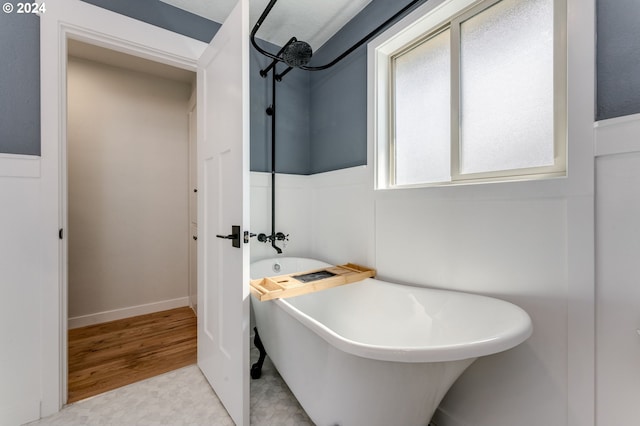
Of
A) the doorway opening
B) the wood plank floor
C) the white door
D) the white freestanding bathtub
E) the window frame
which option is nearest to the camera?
the white freestanding bathtub

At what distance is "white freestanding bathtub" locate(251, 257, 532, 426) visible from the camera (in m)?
0.82

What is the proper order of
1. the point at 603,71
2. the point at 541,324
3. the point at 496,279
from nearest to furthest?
the point at 603,71
the point at 541,324
the point at 496,279

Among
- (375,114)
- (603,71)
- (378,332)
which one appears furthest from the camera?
(375,114)

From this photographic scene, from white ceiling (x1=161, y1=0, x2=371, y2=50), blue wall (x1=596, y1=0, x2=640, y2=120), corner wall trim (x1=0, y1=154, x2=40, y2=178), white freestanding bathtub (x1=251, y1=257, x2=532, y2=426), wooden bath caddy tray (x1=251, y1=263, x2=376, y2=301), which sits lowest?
white freestanding bathtub (x1=251, y1=257, x2=532, y2=426)

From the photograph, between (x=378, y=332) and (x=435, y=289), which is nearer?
(x=435, y=289)

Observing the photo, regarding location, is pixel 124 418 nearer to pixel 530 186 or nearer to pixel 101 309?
pixel 101 309

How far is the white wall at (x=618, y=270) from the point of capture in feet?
2.75

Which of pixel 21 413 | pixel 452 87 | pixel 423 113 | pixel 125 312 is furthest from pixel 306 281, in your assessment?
pixel 125 312

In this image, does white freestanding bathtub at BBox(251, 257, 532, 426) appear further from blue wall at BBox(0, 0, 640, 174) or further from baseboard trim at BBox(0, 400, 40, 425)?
baseboard trim at BBox(0, 400, 40, 425)

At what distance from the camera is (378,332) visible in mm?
1467

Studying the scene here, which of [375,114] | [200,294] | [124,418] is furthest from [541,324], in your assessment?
[124,418]

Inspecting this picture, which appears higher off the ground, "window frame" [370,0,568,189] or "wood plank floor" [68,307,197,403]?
"window frame" [370,0,568,189]

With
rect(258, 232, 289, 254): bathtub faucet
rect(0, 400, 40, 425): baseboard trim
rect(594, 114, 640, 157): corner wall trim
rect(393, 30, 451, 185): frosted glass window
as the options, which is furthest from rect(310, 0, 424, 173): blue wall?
rect(0, 400, 40, 425): baseboard trim

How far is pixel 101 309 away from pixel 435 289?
3.01m
